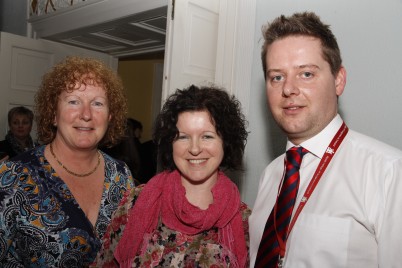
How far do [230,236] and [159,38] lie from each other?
2.98 m

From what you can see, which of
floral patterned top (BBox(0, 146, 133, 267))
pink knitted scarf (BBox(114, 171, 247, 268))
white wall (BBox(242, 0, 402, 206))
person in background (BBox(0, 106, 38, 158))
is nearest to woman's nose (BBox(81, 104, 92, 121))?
floral patterned top (BBox(0, 146, 133, 267))

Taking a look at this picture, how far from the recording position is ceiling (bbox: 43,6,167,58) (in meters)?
3.52

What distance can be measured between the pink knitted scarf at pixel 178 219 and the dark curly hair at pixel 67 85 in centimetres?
64

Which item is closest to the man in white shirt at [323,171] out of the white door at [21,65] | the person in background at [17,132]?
the person in background at [17,132]

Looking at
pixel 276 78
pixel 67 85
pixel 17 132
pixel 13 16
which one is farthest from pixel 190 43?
pixel 13 16

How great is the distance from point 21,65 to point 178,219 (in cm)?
331

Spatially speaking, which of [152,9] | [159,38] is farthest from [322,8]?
[159,38]

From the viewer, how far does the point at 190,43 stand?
2.71 m

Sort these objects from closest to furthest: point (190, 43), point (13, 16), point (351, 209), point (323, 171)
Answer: point (351, 209) → point (323, 171) → point (190, 43) → point (13, 16)

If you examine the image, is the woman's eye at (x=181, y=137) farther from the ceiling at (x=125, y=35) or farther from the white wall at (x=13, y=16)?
the white wall at (x=13, y=16)

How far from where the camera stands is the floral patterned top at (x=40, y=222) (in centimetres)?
176

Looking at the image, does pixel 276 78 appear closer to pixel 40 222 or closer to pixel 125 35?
pixel 40 222

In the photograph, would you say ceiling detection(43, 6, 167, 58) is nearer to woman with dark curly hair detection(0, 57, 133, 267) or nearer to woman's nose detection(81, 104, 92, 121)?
woman with dark curly hair detection(0, 57, 133, 267)

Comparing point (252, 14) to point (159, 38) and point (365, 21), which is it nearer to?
point (365, 21)
